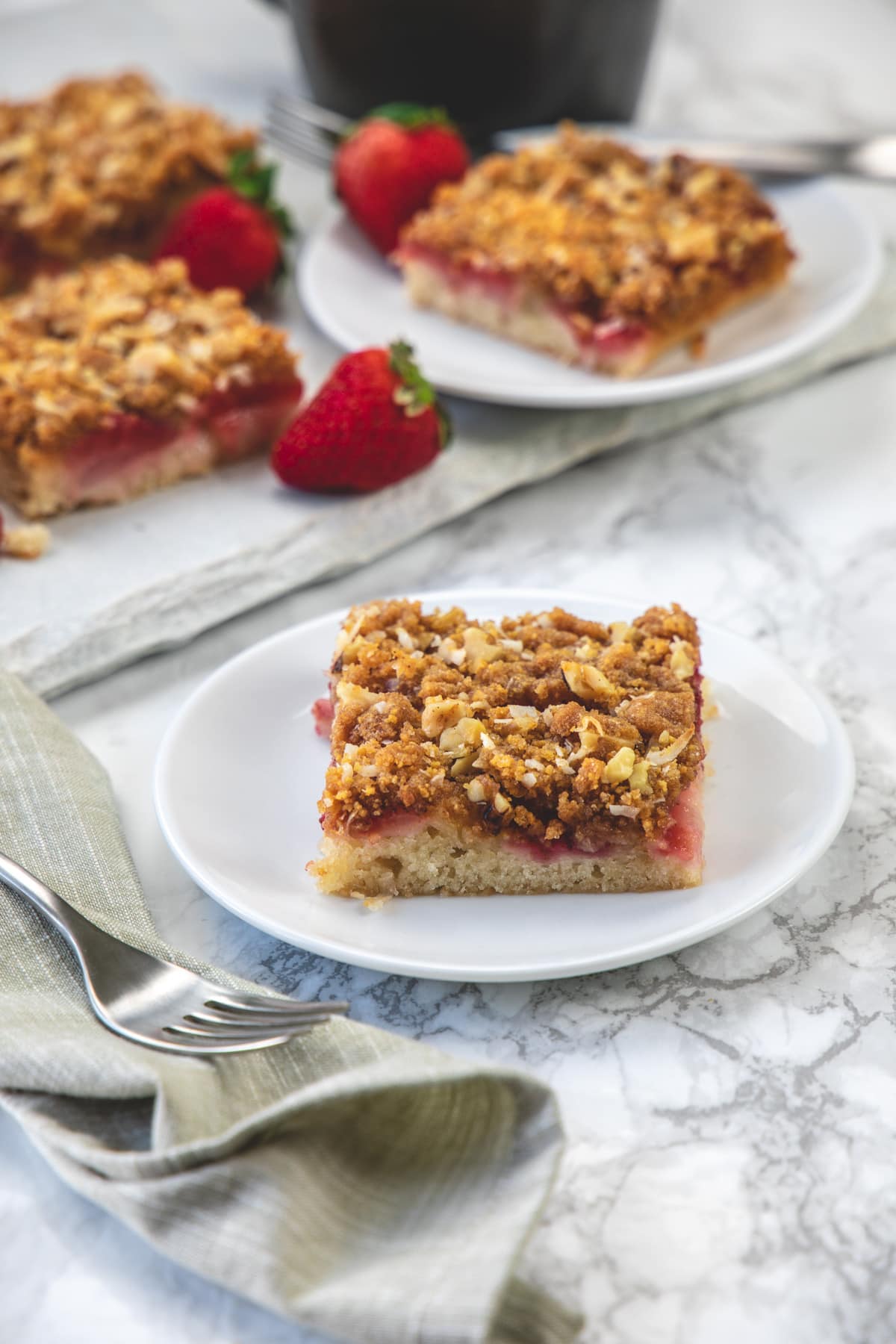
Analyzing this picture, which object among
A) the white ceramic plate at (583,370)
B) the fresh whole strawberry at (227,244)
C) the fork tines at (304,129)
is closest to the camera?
the white ceramic plate at (583,370)

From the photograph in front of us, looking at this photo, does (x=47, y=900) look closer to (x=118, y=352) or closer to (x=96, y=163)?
(x=118, y=352)

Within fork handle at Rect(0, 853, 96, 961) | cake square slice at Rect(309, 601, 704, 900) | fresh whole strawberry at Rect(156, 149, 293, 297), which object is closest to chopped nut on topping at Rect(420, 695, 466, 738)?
cake square slice at Rect(309, 601, 704, 900)

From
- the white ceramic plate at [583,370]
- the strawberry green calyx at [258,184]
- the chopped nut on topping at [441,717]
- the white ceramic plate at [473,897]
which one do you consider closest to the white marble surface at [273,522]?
the white ceramic plate at [583,370]

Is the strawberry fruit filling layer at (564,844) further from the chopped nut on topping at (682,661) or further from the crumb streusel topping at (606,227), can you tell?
the crumb streusel topping at (606,227)

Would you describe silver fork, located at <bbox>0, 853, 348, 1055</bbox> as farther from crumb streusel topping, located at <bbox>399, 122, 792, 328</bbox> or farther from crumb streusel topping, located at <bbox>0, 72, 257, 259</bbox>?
crumb streusel topping, located at <bbox>0, 72, 257, 259</bbox>

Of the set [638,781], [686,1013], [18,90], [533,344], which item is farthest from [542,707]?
[18,90]

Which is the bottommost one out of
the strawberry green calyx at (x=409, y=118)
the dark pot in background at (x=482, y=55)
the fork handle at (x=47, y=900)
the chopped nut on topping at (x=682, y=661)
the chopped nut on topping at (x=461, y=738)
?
the fork handle at (x=47, y=900)

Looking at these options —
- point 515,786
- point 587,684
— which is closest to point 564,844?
point 515,786
